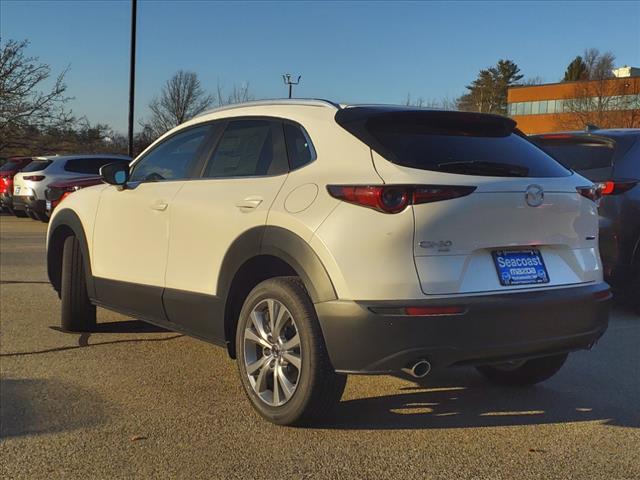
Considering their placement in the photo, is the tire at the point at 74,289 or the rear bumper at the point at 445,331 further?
the tire at the point at 74,289

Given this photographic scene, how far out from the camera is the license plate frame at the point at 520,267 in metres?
3.32

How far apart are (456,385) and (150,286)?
2191 mm

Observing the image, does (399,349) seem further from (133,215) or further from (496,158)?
(133,215)

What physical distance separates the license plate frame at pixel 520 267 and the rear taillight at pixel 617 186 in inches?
122

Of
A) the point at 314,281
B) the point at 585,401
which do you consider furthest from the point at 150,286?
the point at 585,401

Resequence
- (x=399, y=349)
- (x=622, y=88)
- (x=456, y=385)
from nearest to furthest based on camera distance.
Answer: (x=399, y=349), (x=456, y=385), (x=622, y=88)

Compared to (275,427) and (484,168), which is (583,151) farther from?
(275,427)

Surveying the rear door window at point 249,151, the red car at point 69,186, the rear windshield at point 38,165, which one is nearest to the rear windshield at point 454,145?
the rear door window at point 249,151

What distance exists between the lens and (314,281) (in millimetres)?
3309

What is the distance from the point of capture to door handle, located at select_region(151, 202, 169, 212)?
14.6 ft

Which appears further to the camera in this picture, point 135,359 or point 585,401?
point 135,359

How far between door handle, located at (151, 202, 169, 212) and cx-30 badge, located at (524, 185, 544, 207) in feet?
7.62

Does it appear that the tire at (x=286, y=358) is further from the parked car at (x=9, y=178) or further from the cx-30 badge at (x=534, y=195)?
the parked car at (x=9, y=178)

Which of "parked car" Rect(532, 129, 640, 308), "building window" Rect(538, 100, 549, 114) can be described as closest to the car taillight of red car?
"parked car" Rect(532, 129, 640, 308)
